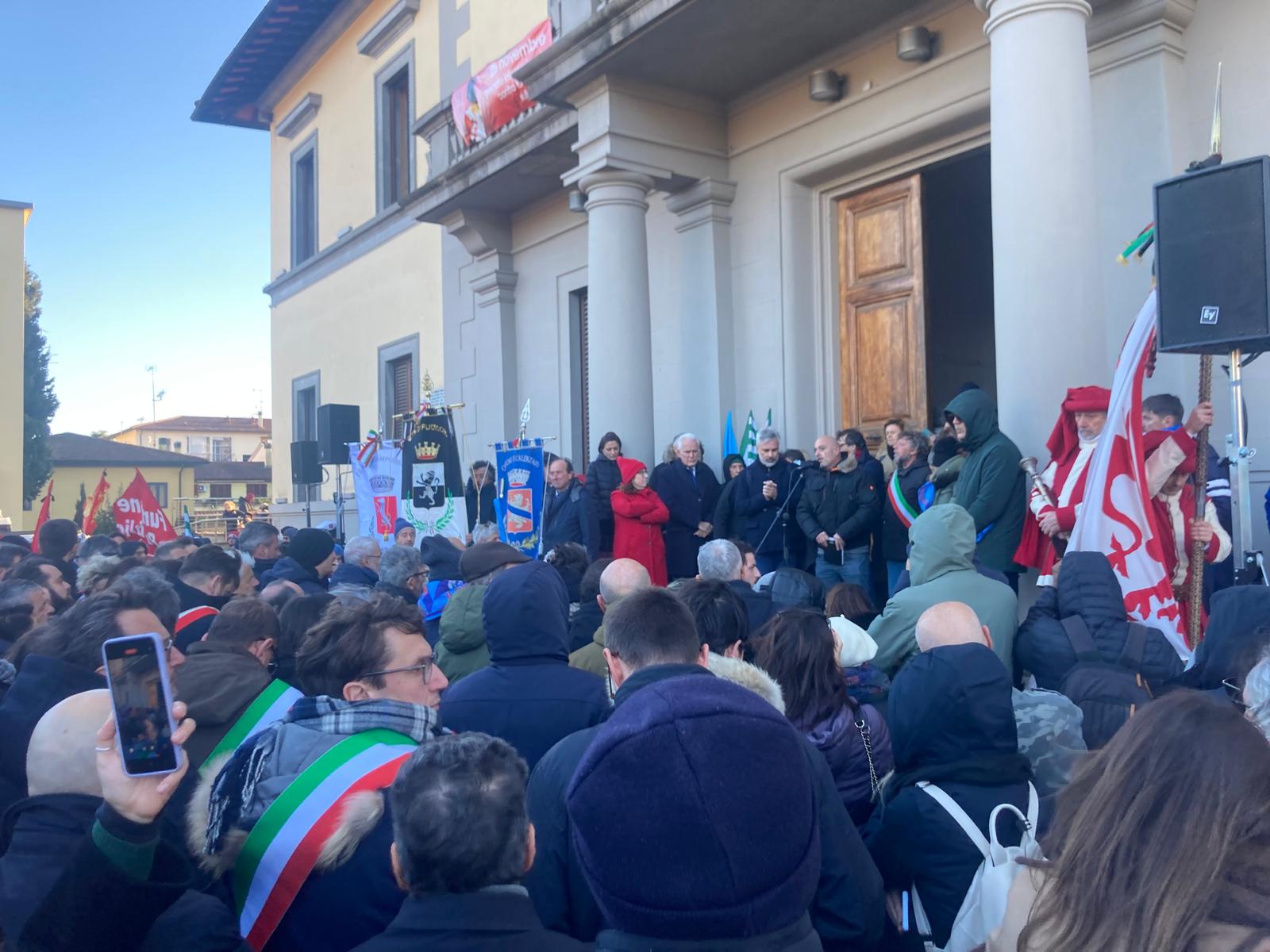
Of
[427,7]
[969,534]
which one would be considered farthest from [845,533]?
[427,7]

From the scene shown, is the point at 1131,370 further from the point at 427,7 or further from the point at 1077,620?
the point at 427,7

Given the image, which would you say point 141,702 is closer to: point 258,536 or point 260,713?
point 260,713

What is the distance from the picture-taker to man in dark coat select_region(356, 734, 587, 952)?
6.00 feet

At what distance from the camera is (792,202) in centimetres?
992

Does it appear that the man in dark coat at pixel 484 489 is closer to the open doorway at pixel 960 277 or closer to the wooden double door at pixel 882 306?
the wooden double door at pixel 882 306

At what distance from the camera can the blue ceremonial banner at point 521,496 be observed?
1022cm

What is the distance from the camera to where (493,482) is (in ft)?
38.6

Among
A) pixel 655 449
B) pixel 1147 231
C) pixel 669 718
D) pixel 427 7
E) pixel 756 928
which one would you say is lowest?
pixel 756 928

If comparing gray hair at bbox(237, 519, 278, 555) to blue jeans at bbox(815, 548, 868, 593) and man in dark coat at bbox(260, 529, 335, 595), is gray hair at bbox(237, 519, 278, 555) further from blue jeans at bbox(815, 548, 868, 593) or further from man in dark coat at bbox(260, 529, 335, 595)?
blue jeans at bbox(815, 548, 868, 593)

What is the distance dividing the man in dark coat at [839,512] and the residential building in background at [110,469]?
48.4 m

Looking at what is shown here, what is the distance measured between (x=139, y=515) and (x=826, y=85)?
8183 millimetres

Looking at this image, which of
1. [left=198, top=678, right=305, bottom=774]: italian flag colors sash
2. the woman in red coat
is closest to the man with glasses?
the woman in red coat

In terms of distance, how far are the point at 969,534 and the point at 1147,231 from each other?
3273 mm

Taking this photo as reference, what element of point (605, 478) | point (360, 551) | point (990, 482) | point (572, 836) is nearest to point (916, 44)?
point (990, 482)
